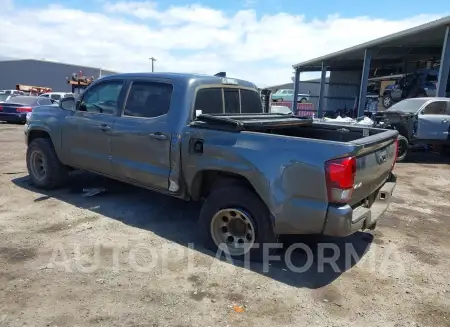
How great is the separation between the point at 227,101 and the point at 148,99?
3.26 ft

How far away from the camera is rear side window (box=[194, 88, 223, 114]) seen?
13.8ft

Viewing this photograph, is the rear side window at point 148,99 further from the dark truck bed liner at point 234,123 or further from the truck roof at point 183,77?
the dark truck bed liner at point 234,123

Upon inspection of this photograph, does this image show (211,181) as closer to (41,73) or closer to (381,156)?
(381,156)

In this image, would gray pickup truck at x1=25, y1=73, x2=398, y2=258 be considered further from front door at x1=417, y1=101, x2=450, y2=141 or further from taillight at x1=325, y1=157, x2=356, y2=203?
front door at x1=417, y1=101, x2=450, y2=141

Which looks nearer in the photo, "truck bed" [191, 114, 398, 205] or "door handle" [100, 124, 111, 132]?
"truck bed" [191, 114, 398, 205]

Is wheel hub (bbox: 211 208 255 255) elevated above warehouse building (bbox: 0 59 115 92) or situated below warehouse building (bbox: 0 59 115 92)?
below

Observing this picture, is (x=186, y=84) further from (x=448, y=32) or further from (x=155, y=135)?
(x=448, y=32)

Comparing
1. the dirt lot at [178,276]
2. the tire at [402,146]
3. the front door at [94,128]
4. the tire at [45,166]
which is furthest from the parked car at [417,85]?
the tire at [45,166]

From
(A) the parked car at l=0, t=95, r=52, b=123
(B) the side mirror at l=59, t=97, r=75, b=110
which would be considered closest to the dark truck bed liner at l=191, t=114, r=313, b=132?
(B) the side mirror at l=59, t=97, r=75, b=110

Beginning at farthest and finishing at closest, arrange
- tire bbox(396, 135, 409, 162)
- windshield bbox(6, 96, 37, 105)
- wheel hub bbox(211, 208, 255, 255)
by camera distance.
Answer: windshield bbox(6, 96, 37, 105) < tire bbox(396, 135, 409, 162) < wheel hub bbox(211, 208, 255, 255)

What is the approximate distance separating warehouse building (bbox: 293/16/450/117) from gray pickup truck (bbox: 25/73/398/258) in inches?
430

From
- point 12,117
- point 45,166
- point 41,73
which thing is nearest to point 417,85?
point 45,166

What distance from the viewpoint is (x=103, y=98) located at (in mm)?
4945

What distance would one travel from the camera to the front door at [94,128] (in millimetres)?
4742
